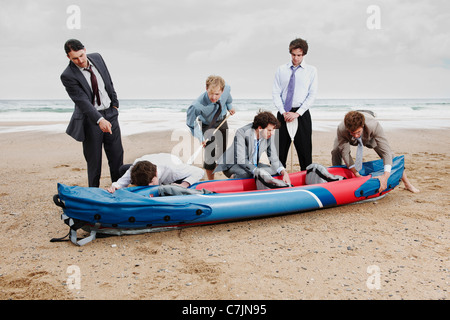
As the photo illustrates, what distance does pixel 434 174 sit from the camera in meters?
5.39

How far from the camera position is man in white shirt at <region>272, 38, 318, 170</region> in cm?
461

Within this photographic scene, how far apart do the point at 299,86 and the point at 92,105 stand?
241cm

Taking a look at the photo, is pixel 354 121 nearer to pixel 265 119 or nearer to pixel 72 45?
pixel 265 119

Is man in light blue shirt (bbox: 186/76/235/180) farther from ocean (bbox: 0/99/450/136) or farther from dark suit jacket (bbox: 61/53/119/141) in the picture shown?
ocean (bbox: 0/99/450/136)

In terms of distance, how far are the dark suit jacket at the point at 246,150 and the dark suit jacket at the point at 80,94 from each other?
57.6 inches

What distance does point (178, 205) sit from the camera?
305cm

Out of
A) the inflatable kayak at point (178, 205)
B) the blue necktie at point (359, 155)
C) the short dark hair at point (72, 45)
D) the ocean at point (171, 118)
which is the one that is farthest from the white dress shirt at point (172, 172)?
the ocean at point (171, 118)

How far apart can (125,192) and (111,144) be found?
3.97 feet

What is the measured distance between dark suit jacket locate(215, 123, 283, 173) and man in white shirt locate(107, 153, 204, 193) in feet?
1.66

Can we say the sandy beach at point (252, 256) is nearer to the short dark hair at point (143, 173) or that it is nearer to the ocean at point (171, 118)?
the short dark hair at point (143, 173)

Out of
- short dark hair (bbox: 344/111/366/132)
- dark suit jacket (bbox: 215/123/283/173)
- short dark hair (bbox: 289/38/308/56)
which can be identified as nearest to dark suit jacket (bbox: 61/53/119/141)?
dark suit jacket (bbox: 215/123/283/173)

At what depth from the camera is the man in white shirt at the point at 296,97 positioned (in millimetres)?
4605
